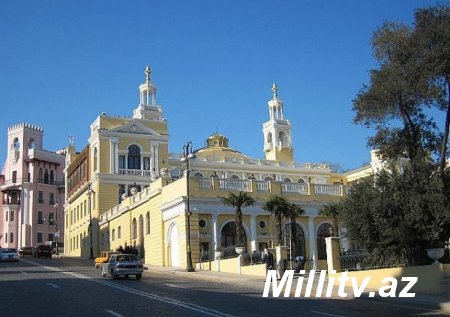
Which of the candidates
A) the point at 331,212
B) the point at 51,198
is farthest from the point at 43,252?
the point at 51,198

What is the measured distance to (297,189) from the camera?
150 feet

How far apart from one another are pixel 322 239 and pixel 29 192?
68430 mm

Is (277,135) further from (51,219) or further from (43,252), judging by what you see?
(51,219)

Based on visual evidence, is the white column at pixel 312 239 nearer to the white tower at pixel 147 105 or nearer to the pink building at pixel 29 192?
the white tower at pixel 147 105

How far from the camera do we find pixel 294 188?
150 ft

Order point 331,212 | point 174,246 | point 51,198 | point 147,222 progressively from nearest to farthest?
point 331,212, point 174,246, point 147,222, point 51,198

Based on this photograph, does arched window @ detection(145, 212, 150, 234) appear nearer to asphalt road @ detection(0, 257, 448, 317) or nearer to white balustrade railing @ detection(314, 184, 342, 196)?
white balustrade railing @ detection(314, 184, 342, 196)

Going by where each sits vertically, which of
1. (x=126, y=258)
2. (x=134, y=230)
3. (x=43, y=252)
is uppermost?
(x=134, y=230)

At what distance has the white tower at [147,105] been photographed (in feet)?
244

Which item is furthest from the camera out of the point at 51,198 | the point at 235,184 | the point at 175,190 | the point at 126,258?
the point at 51,198

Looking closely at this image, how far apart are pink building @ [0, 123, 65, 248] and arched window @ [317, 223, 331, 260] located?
6518 cm

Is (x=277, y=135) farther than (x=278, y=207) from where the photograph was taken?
Yes

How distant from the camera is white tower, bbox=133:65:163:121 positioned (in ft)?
244

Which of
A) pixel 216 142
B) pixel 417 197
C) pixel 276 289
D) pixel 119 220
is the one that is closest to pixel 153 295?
pixel 276 289
